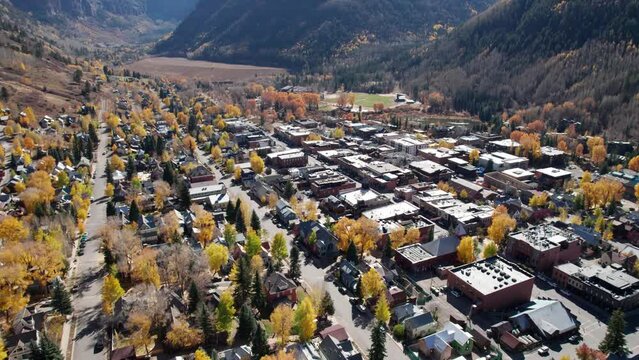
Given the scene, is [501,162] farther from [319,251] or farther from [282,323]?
[282,323]

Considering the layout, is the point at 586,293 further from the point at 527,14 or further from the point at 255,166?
the point at 527,14

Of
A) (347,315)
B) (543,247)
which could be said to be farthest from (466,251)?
(347,315)

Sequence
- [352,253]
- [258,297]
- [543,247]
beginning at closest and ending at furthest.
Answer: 1. [258,297]
2. [352,253]
3. [543,247]

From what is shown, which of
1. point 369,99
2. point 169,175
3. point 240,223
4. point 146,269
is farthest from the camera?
point 369,99

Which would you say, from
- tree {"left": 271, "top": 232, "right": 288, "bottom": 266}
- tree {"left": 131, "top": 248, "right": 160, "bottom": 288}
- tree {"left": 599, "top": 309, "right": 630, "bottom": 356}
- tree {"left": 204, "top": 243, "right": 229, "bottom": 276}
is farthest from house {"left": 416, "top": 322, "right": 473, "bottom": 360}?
tree {"left": 131, "top": 248, "right": 160, "bottom": 288}

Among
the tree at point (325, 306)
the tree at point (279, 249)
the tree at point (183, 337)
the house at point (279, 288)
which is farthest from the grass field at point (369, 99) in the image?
the tree at point (183, 337)

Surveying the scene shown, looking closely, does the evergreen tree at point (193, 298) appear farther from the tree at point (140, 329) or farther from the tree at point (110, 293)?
the tree at point (110, 293)

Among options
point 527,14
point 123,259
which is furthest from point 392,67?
point 123,259
